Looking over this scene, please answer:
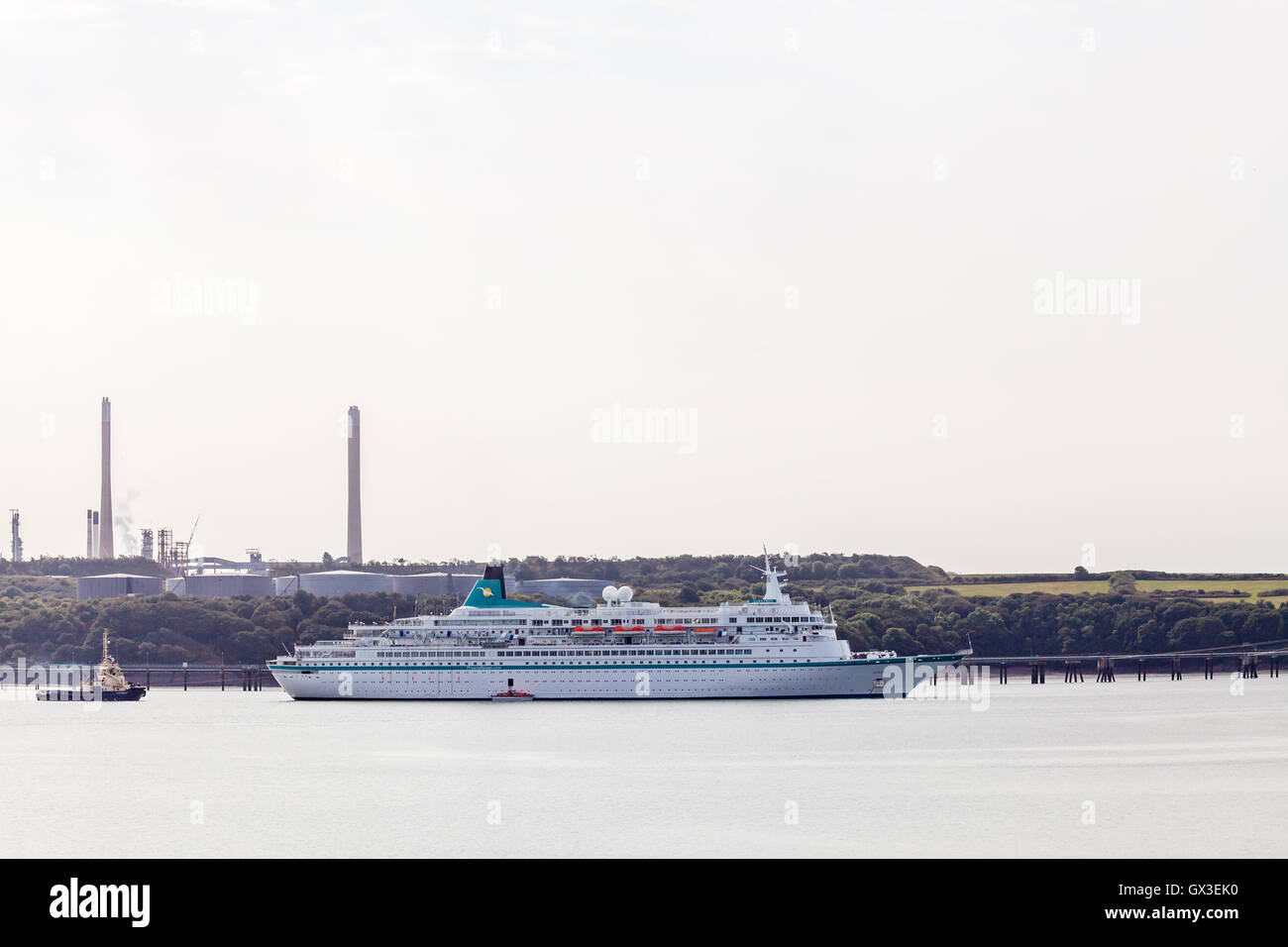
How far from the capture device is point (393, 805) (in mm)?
49688

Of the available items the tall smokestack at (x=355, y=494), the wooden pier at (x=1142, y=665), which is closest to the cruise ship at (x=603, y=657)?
the wooden pier at (x=1142, y=665)

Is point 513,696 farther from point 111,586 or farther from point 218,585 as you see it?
point 111,586

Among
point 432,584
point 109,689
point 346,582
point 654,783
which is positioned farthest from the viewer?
point 432,584

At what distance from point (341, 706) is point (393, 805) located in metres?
50.8

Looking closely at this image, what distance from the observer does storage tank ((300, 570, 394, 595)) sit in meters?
190

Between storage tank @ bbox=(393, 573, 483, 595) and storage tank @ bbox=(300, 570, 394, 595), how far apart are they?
1.38 metres

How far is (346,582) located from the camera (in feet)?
627

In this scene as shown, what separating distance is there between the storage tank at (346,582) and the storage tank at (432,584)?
54.3 inches

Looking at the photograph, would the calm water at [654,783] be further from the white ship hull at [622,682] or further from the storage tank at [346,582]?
the storage tank at [346,582]

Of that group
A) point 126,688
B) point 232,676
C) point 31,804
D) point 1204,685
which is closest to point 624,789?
point 31,804

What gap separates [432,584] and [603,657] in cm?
9484

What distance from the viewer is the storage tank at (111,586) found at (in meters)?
195

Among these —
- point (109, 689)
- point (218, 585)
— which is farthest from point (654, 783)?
point (218, 585)
